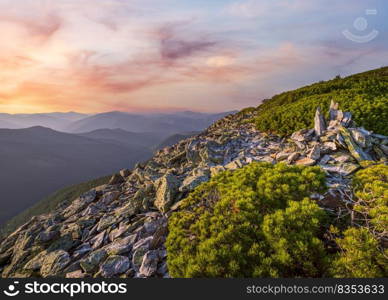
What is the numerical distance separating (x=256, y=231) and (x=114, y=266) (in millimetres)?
5648

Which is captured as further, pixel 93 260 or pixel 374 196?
pixel 93 260

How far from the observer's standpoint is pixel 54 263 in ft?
29.4

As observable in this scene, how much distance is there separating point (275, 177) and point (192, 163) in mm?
8757

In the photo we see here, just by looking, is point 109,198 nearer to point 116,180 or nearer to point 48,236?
point 48,236

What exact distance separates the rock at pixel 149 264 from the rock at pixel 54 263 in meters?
4.27

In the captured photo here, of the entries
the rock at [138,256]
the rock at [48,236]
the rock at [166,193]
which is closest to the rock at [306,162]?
the rock at [166,193]

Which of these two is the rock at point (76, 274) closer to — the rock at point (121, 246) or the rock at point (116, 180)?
the rock at point (121, 246)

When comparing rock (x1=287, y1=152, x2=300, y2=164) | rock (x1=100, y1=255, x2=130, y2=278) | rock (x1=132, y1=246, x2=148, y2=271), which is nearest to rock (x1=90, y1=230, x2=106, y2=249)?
rock (x1=100, y1=255, x2=130, y2=278)

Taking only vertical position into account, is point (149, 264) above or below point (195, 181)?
below

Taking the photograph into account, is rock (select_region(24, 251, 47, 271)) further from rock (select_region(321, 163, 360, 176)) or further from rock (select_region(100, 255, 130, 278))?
rock (select_region(321, 163, 360, 176))

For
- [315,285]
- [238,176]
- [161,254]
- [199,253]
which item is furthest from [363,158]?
[161,254]

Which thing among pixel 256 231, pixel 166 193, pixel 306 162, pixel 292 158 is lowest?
pixel 166 193

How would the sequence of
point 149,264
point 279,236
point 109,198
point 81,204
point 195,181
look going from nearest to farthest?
1. point 279,236
2. point 149,264
3. point 195,181
4. point 109,198
5. point 81,204

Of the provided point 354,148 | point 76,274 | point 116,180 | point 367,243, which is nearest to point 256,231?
point 367,243
